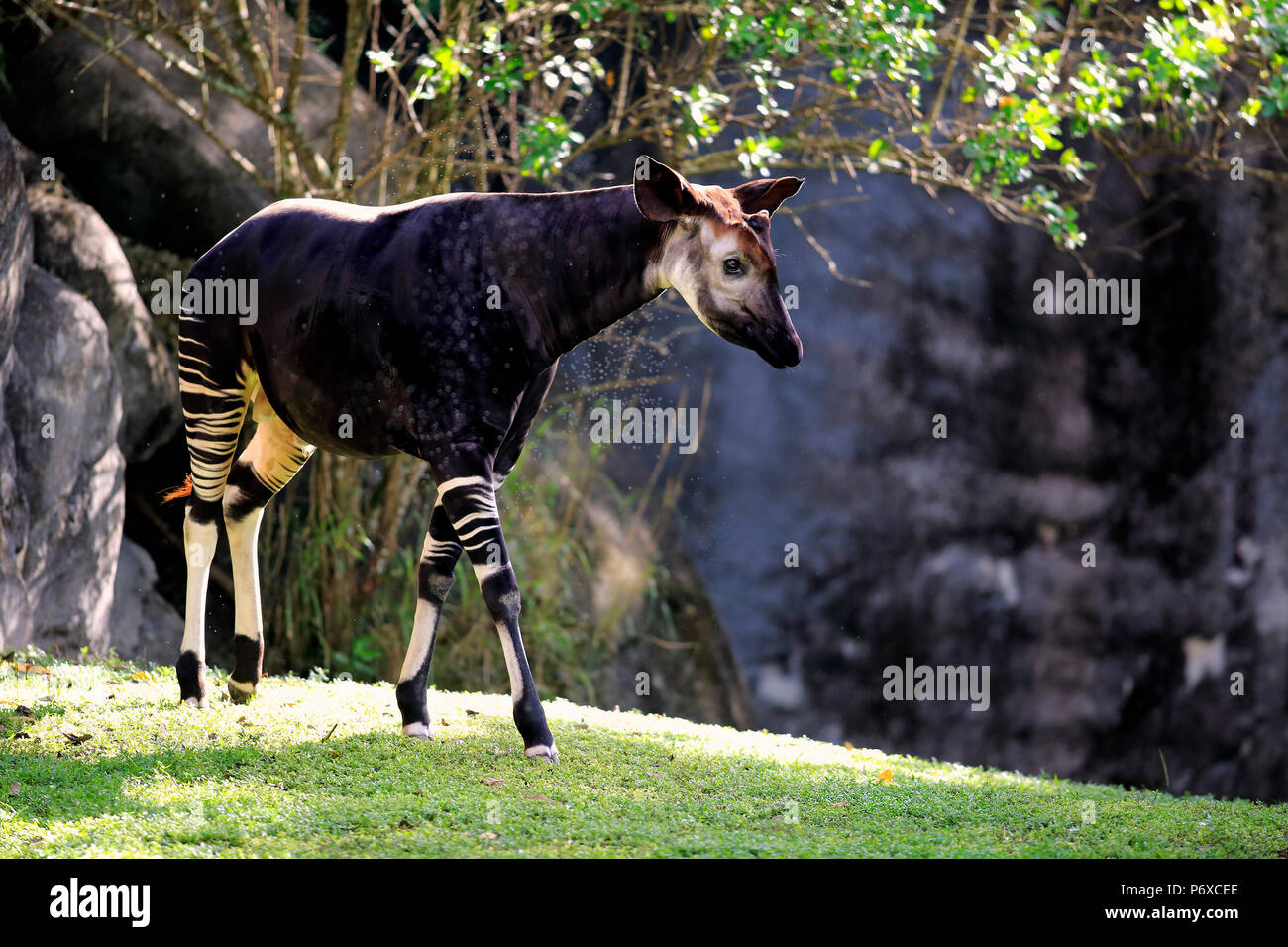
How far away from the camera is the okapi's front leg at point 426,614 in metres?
4.34

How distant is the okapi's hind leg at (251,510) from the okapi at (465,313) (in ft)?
0.96

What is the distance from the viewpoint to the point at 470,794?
368 centimetres

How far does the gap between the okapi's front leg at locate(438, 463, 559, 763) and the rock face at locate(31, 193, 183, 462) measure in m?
4.05

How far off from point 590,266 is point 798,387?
23.2 feet

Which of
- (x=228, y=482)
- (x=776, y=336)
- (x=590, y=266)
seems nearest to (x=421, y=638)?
(x=228, y=482)

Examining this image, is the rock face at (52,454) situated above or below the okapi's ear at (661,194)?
below

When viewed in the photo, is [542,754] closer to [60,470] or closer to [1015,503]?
[60,470]

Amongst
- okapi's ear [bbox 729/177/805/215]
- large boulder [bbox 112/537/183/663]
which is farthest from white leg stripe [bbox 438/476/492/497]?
large boulder [bbox 112/537/183/663]

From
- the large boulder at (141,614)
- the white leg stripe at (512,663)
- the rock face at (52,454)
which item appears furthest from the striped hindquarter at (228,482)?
the large boulder at (141,614)

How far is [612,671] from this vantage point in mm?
8461

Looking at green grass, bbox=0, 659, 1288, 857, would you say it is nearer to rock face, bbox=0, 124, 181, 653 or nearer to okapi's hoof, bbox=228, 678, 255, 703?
okapi's hoof, bbox=228, 678, 255, 703

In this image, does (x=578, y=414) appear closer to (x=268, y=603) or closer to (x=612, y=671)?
(x=612, y=671)

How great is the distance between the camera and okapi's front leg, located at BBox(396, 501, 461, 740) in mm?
4336

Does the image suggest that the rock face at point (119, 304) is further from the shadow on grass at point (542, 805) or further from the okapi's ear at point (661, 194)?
the okapi's ear at point (661, 194)
